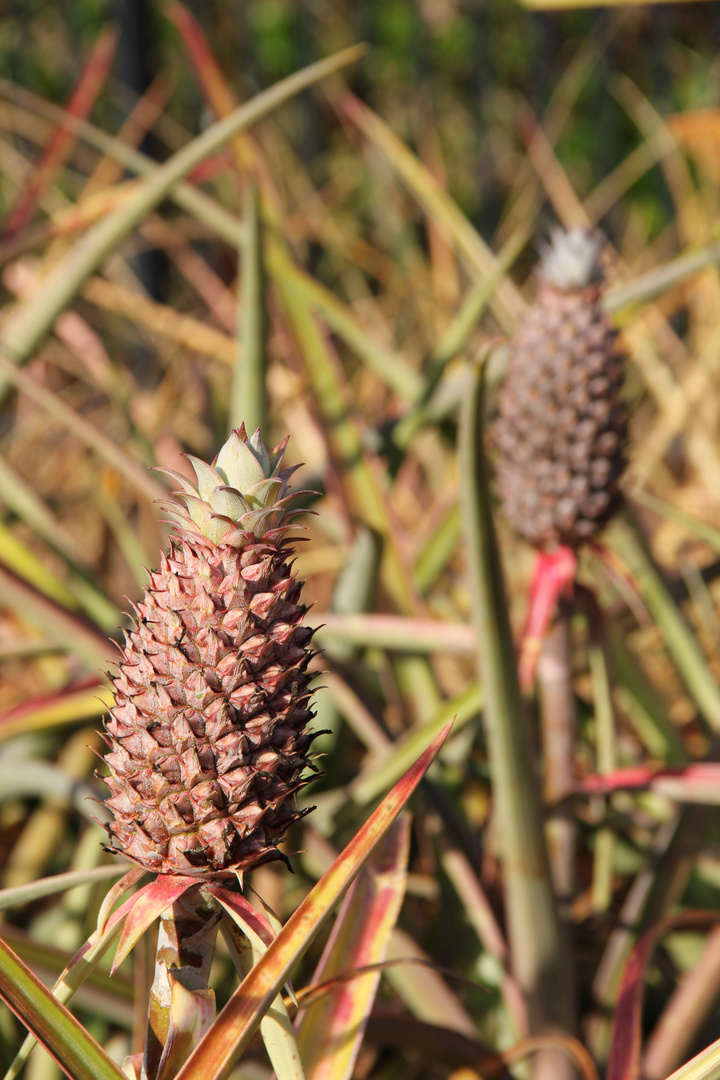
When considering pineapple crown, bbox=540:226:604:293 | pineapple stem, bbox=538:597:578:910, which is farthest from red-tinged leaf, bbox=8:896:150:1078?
pineapple crown, bbox=540:226:604:293

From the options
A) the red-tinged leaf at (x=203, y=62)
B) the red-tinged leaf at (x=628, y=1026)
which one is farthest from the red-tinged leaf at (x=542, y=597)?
the red-tinged leaf at (x=203, y=62)

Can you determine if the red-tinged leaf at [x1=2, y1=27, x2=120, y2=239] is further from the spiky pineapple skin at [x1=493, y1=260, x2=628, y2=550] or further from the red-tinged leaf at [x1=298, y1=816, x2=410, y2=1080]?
the red-tinged leaf at [x1=298, y1=816, x2=410, y2=1080]

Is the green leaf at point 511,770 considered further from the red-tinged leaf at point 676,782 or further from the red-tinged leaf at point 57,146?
the red-tinged leaf at point 57,146

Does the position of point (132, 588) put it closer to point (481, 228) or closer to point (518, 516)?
point (518, 516)

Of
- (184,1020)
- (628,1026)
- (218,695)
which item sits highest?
(218,695)

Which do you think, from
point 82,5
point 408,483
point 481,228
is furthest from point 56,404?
point 82,5

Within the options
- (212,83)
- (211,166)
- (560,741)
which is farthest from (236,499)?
(211,166)

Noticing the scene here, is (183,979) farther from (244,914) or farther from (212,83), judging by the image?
(212,83)
